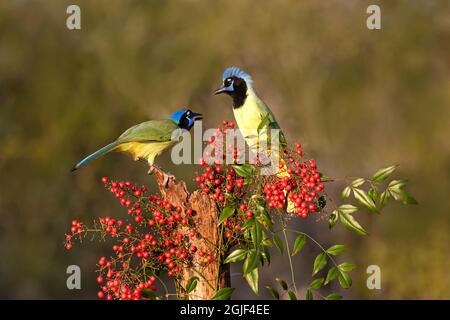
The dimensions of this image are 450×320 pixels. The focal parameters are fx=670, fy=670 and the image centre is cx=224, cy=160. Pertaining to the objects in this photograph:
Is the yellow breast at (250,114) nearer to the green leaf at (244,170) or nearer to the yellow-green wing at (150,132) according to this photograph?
the yellow-green wing at (150,132)

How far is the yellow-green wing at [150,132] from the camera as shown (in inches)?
102

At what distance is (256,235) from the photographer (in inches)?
68.8

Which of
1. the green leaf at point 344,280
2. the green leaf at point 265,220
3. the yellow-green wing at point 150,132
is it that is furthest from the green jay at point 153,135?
the green leaf at point 344,280

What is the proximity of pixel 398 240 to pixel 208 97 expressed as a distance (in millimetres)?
2029

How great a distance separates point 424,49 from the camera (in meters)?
5.81

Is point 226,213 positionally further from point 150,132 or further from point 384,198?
point 150,132

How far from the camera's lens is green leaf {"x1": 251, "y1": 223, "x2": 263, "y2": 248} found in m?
1.74

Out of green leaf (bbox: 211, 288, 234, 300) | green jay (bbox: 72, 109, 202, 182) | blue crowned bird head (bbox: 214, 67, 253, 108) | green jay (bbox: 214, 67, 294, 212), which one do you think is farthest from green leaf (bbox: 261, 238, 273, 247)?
blue crowned bird head (bbox: 214, 67, 253, 108)

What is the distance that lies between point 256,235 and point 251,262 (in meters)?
0.07

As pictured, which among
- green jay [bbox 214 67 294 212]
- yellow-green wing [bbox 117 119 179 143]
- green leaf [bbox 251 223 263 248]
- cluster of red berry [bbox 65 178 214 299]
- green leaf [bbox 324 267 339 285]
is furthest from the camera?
green jay [bbox 214 67 294 212]

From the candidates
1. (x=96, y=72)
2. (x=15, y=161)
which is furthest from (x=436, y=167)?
(x=15, y=161)

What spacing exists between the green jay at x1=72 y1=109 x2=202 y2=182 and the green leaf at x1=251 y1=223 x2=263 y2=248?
928 millimetres

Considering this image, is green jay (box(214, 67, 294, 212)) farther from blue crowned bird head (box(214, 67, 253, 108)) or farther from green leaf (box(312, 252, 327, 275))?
green leaf (box(312, 252, 327, 275))

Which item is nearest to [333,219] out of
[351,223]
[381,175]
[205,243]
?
[351,223]
